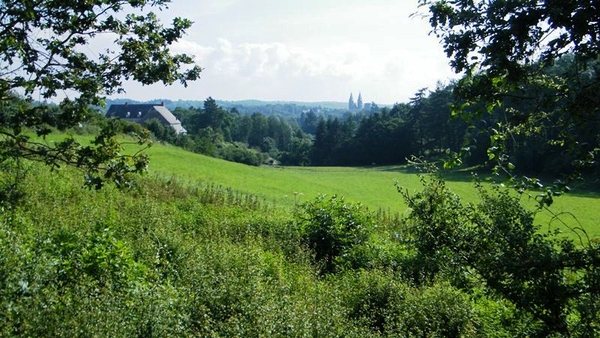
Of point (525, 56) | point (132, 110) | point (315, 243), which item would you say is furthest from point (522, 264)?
point (132, 110)

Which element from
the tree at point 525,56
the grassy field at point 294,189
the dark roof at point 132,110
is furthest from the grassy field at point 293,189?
the dark roof at point 132,110

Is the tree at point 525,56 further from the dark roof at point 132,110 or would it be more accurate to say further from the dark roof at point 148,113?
the dark roof at point 132,110

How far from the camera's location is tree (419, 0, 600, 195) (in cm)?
327

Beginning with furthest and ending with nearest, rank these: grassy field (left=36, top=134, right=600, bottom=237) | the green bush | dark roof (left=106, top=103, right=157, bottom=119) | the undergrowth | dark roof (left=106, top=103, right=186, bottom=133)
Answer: dark roof (left=106, top=103, right=157, bottom=119), dark roof (left=106, top=103, right=186, bottom=133), grassy field (left=36, top=134, right=600, bottom=237), the green bush, the undergrowth

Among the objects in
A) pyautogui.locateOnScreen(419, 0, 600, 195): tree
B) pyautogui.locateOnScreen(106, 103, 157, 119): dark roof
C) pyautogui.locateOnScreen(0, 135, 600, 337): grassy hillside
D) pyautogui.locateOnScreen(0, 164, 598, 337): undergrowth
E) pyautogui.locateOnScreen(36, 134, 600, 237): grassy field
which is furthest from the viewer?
pyautogui.locateOnScreen(106, 103, 157, 119): dark roof

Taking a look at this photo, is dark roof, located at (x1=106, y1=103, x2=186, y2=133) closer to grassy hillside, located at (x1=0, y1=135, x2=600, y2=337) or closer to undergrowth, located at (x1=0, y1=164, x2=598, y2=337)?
grassy hillside, located at (x1=0, y1=135, x2=600, y2=337)

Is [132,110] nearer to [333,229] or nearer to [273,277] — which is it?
[333,229]

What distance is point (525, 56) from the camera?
11.6ft

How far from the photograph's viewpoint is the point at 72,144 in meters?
5.32

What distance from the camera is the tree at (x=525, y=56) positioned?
10.7 feet

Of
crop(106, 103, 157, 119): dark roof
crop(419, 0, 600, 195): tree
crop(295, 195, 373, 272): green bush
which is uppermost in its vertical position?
crop(419, 0, 600, 195): tree

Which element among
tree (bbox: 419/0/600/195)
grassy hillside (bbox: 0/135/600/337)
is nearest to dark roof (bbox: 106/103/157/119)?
grassy hillside (bbox: 0/135/600/337)

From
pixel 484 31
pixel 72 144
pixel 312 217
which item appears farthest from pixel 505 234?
pixel 312 217

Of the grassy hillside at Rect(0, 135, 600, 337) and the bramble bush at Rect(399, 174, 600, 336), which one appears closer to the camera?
the bramble bush at Rect(399, 174, 600, 336)
